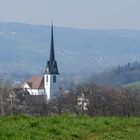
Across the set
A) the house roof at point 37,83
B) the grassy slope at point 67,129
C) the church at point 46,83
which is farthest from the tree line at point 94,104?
the house roof at point 37,83

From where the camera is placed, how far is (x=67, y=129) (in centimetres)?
1176

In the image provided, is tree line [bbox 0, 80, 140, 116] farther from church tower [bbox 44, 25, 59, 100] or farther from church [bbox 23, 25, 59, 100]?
church [bbox 23, 25, 59, 100]

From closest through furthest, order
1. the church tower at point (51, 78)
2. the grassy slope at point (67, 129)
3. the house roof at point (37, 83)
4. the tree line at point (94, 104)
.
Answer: the grassy slope at point (67, 129) < the tree line at point (94, 104) < the church tower at point (51, 78) < the house roof at point (37, 83)

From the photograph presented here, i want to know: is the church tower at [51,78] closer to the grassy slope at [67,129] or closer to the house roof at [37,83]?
the house roof at [37,83]

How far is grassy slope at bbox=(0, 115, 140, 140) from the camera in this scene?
10.7m

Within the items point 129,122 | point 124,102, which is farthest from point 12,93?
point 129,122

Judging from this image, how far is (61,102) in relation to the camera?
2874 inches

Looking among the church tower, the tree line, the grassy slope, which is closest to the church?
the church tower

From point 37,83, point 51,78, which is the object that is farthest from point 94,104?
point 37,83

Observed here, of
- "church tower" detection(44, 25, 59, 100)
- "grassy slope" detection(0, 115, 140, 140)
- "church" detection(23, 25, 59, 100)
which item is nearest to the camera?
"grassy slope" detection(0, 115, 140, 140)

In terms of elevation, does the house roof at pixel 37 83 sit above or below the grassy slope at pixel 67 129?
above

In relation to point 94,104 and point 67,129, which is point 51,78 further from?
point 67,129

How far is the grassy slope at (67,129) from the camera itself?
10688 millimetres

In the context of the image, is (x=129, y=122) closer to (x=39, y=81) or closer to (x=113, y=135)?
(x=113, y=135)
